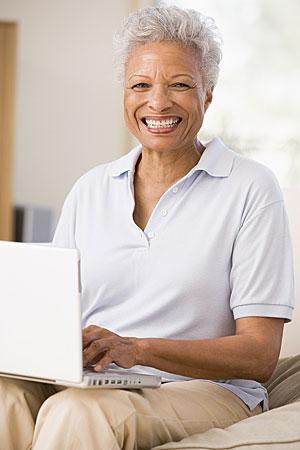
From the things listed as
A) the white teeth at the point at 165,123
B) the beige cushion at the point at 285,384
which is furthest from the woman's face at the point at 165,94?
the beige cushion at the point at 285,384

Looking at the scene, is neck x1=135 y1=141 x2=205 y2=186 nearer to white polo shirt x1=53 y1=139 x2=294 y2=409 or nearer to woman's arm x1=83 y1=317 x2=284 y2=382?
white polo shirt x1=53 y1=139 x2=294 y2=409

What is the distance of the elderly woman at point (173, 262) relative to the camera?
1785 millimetres

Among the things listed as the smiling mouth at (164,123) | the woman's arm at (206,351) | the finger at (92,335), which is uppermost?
the smiling mouth at (164,123)

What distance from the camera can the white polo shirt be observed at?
6.51 ft

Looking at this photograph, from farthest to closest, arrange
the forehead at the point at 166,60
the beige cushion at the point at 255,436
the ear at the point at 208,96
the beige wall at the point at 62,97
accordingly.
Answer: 1. the beige wall at the point at 62,97
2. the ear at the point at 208,96
3. the forehead at the point at 166,60
4. the beige cushion at the point at 255,436

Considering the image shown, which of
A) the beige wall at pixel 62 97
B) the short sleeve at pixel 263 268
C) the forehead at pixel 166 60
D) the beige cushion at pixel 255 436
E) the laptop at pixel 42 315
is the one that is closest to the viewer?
the laptop at pixel 42 315

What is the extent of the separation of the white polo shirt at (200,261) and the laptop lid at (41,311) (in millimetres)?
436

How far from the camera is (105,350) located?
5.68 feet

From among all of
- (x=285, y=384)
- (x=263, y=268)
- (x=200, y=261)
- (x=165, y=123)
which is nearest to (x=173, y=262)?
(x=200, y=261)

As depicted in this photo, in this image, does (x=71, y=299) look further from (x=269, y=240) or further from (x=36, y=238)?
(x=36, y=238)

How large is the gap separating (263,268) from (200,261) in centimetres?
13

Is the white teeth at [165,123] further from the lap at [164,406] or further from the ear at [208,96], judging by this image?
the lap at [164,406]

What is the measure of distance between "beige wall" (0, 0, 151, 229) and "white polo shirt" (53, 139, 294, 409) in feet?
14.4

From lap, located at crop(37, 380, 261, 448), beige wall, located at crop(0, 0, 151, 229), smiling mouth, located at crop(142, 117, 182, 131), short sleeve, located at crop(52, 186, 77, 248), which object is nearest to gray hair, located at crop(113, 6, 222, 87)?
smiling mouth, located at crop(142, 117, 182, 131)
